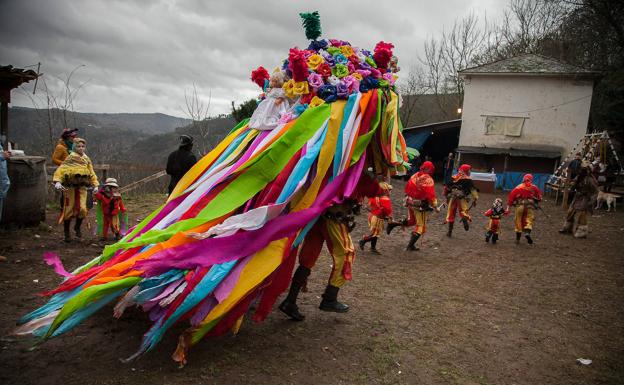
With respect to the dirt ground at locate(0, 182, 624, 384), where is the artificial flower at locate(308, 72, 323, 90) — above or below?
above

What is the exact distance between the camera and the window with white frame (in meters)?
21.5

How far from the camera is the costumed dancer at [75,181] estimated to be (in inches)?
253

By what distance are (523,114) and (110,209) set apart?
2116 cm

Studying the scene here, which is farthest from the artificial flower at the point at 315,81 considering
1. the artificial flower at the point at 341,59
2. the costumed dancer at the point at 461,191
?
the costumed dancer at the point at 461,191

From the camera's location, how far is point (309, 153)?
349 centimetres

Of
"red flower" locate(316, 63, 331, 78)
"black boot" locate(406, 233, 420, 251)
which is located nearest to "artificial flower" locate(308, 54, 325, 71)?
"red flower" locate(316, 63, 331, 78)

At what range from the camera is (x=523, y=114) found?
21500 mm

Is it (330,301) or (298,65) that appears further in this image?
(330,301)

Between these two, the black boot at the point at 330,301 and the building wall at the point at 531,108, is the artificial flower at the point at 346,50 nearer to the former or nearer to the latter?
the black boot at the point at 330,301

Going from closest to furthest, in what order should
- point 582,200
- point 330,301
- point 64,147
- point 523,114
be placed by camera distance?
1. point 330,301
2. point 64,147
3. point 582,200
4. point 523,114

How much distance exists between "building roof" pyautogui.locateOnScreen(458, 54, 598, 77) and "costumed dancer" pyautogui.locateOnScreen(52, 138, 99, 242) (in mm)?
20299

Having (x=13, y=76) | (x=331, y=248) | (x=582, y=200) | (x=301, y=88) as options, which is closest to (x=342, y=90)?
(x=301, y=88)

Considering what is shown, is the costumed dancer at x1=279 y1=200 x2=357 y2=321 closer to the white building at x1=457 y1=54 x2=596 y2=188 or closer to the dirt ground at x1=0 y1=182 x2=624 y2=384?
the dirt ground at x1=0 y1=182 x2=624 y2=384

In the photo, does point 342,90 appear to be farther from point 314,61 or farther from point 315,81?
point 314,61
